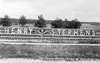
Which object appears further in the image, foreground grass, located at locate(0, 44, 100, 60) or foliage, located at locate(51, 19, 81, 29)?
foliage, located at locate(51, 19, 81, 29)

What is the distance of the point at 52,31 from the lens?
1243 inches

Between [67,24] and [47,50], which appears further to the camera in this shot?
[67,24]

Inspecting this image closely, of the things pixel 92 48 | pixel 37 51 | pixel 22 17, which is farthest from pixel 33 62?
pixel 22 17

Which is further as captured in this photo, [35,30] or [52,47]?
[35,30]

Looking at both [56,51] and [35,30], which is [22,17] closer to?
[35,30]

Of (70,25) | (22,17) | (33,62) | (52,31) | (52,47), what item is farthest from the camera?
(22,17)

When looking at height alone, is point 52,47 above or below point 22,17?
below

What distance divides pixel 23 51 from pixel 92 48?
5439 mm

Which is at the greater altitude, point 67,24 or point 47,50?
point 67,24

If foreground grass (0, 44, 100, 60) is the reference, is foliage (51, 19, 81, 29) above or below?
above

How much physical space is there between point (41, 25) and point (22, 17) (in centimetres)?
983

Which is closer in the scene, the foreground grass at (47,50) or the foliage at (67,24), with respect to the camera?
the foreground grass at (47,50)

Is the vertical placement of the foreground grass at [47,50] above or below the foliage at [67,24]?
below

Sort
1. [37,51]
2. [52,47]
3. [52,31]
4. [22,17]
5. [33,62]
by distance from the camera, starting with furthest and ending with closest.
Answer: [22,17]
[52,31]
[52,47]
[37,51]
[33,62]
